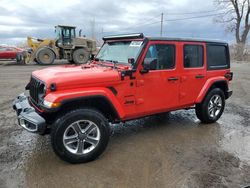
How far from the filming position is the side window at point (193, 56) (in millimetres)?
5062

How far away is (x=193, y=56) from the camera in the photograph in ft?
17.1

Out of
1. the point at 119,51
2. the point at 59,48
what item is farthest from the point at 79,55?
the point at 119,51

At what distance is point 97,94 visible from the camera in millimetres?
3822

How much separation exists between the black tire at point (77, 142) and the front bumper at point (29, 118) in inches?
7.1

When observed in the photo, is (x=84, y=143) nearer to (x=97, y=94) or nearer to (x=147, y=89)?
(x=97, y=94)

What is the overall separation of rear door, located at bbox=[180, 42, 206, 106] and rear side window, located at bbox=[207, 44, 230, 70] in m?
0.19

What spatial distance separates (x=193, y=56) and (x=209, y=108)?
4.20ft

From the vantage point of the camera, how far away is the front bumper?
3.57 metres

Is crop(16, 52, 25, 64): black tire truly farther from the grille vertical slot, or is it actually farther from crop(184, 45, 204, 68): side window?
crop(184, 45, 204, 68): side window

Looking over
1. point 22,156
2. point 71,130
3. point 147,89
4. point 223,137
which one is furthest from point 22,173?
point 223,137

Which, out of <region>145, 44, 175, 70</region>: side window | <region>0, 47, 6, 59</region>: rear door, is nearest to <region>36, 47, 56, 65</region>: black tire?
<region>0, 47, 6, 59</region>: rear door

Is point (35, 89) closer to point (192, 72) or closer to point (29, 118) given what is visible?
point (29, 118)

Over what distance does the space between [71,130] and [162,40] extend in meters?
2.29

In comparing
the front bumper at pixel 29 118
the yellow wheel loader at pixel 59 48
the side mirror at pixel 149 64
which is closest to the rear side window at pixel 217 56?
the side mirror at pixel 149 64
